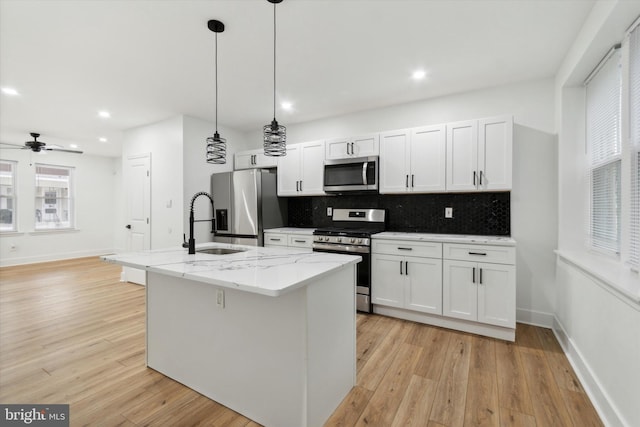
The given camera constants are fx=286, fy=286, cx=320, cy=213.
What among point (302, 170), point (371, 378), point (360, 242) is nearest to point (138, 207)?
point (302, 170)

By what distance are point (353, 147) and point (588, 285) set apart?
267 cm

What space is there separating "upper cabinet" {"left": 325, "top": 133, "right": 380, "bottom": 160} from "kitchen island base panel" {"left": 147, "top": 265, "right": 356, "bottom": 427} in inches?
82.7

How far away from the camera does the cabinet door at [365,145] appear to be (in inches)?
143

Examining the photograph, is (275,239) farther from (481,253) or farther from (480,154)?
(480,154)

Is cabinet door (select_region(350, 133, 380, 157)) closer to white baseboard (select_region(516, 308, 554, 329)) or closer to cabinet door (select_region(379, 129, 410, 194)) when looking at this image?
cabinet door (select_region(379, 129, 410, 194))

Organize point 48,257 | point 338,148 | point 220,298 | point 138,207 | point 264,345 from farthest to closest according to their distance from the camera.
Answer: point 48,257
point 138,207
point 338,148
point 220,298
point 264,345

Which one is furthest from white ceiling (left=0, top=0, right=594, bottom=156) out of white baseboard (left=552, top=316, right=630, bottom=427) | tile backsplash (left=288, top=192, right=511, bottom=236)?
white baseboard (left=552, top=316, right=630, bottom=427)

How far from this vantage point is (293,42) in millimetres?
2408

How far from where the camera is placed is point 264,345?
65.0 inches

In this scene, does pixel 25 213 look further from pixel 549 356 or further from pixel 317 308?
pixel 549 356

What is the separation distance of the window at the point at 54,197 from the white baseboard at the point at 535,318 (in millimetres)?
9351

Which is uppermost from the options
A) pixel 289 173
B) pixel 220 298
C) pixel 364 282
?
pixel 289 173

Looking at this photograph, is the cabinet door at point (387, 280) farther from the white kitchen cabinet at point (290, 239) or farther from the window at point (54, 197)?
the window at point (54, 197)

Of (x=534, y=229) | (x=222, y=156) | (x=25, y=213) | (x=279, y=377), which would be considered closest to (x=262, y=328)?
(x=279, y=377)
